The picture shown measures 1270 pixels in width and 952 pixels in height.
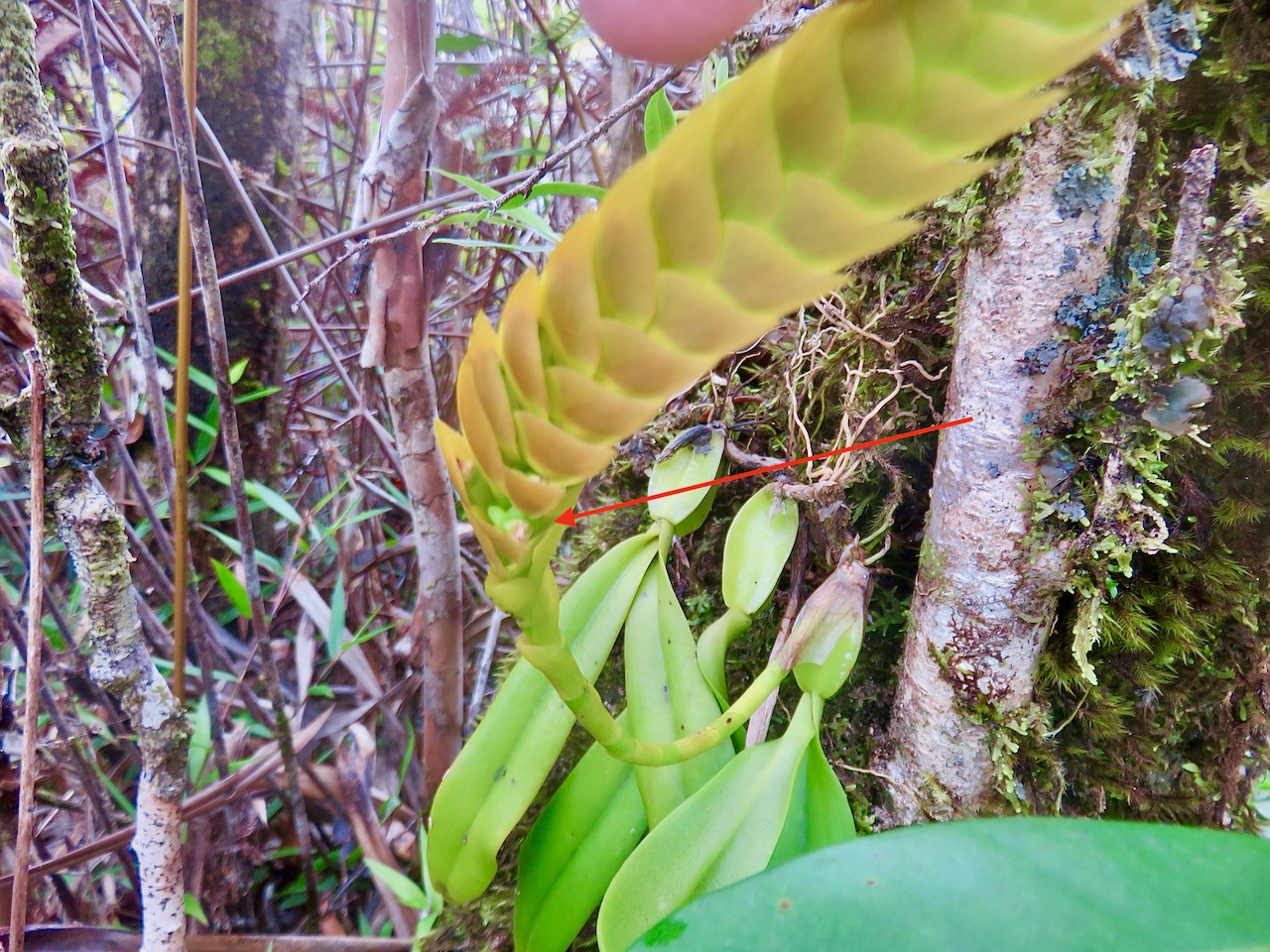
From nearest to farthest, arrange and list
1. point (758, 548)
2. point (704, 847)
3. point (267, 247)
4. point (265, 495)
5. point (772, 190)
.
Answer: point (772, 190)
point (704, 847)
point (758, 548)
point (267, 247)
point (265, 495)

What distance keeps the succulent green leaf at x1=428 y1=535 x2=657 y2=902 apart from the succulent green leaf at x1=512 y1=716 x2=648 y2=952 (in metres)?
0.04

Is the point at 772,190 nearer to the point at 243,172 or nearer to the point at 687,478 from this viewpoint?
the point at 687,478

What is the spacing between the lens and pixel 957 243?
1.94ft

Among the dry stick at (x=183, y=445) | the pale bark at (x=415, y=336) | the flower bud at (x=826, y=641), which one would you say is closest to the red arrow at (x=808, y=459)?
the flower bud at (x=826, y=641)

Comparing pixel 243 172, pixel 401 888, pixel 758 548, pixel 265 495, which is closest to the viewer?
pixel 758 548

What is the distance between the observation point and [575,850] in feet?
2.02

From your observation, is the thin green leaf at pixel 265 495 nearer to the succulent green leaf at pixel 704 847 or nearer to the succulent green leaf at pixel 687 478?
the succulent green leaf at pixel 687 478

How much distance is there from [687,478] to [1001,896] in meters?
0.47

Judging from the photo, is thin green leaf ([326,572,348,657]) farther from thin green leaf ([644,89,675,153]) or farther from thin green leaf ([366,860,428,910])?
thin green leaf ([644,89,675,153])

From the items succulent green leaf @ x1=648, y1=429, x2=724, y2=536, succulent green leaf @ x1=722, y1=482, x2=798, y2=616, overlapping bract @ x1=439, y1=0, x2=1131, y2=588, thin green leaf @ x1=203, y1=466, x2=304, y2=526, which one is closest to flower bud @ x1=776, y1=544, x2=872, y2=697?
succulent green leaf @ x1=722, y1=482, x2=798, y2=616

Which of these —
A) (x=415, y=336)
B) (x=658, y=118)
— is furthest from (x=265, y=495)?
(x=658, y=118)

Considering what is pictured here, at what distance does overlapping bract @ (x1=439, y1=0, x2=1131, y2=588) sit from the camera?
7.8 inches

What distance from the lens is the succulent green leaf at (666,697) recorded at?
0.58 metres

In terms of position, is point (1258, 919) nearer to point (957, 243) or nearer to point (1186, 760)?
point (1186, 760)
